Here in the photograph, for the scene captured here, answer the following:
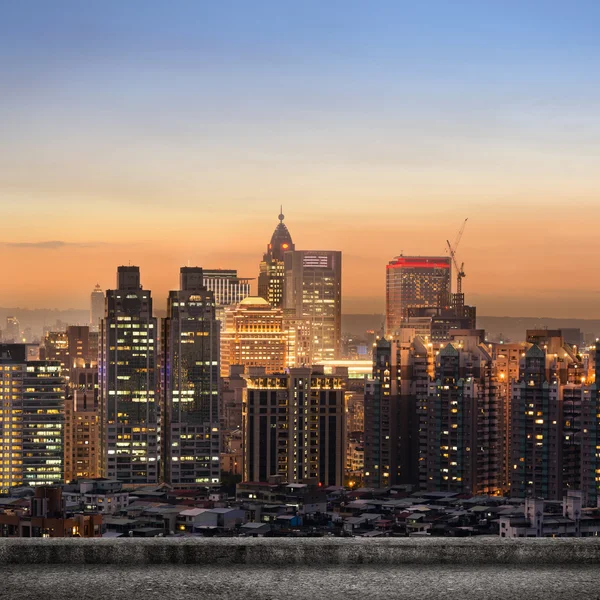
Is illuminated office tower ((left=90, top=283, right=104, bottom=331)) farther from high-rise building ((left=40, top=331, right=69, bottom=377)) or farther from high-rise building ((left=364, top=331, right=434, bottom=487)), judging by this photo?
high-rise building ((left=364, top=331, right=434, bottom=487))

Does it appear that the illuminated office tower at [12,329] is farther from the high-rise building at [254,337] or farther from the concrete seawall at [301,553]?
the concrete seawall at [301,553]

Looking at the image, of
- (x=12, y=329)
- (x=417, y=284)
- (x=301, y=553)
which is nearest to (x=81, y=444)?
(x=12, y=329)

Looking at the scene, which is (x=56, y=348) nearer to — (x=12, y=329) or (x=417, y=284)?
(x=12, y=329)

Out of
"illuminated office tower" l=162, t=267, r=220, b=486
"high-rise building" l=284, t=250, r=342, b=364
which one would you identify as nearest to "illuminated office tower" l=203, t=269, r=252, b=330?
"high-rise building" l=284, t=250, r=342, b=364

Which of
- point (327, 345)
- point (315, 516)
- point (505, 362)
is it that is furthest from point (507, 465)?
point (327, 345)

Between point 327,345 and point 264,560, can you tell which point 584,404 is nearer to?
point 264,560

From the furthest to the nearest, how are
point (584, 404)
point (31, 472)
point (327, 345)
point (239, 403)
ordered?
point (327, 345) → point (239, 403) → point (31, 472) → point (584, 404)
